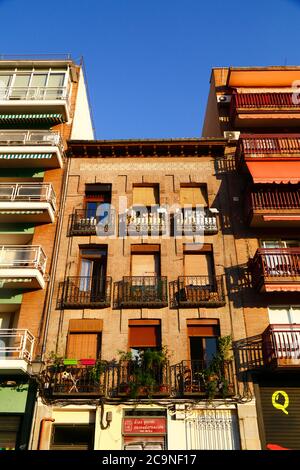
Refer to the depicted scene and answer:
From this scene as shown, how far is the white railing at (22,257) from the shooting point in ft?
53.0

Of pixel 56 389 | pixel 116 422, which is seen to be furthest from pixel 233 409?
pixel 56 389

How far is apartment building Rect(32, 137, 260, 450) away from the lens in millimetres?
13914

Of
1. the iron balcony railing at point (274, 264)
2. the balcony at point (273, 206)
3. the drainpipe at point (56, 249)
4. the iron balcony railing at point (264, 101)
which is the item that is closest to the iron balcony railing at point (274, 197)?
the balcony at point (273, 206)

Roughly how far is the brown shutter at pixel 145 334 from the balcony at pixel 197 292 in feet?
3.73

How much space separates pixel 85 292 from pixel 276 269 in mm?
7271

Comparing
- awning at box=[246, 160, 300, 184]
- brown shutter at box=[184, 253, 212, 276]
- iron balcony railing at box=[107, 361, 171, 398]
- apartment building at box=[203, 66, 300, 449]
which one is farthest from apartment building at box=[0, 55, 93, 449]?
awning at box=[246, 160, 300, 184]

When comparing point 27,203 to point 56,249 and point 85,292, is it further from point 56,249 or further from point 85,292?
point 85,292

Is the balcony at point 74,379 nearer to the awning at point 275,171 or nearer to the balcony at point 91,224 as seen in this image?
the balcony at point 91,224

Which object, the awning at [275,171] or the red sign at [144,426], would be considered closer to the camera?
the red sign at [144,426]

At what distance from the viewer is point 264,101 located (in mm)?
20797

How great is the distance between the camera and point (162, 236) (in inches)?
698

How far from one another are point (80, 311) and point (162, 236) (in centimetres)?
457
